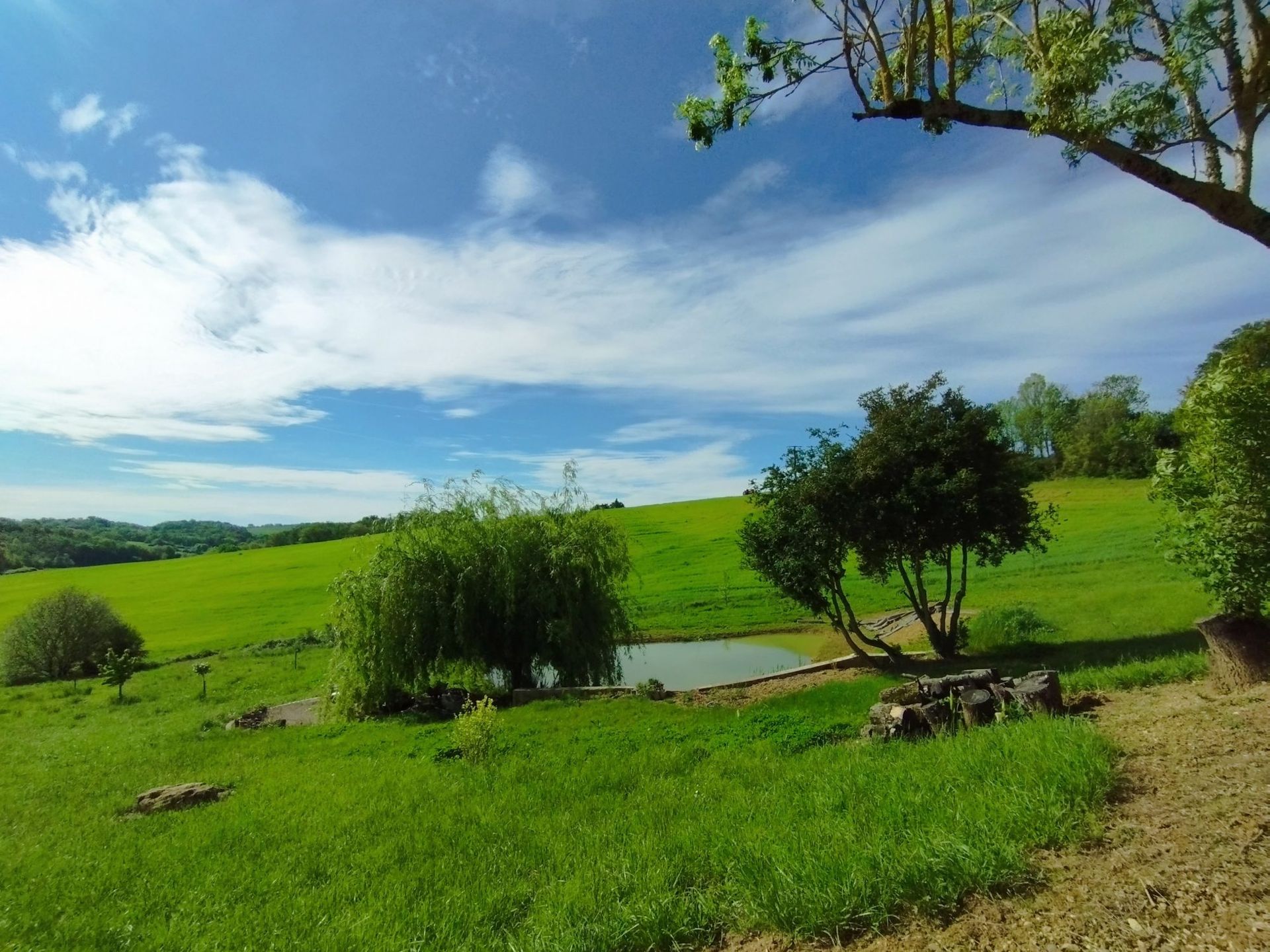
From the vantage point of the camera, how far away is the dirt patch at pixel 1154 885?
3477 mm

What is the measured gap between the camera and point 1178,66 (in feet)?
21.2

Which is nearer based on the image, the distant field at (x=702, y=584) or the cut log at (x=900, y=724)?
the cut log at (x=900, y=724)

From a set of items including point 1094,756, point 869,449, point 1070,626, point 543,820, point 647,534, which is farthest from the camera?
point 647,534

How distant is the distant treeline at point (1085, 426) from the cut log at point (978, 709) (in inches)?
1317

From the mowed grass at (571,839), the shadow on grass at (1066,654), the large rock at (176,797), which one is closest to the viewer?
the mowed grass at (571,839)

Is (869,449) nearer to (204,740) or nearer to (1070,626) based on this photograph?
(1070,626)

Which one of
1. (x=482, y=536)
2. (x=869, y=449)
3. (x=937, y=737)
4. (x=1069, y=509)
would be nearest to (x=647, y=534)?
(x=1069, y=509)

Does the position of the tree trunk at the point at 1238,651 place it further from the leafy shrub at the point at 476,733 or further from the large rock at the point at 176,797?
the large rock at the point at 176,797

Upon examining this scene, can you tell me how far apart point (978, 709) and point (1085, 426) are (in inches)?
2906

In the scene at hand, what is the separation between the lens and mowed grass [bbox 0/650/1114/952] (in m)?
4.63

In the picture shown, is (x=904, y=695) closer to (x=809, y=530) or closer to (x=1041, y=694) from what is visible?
(x=1041, y=694)

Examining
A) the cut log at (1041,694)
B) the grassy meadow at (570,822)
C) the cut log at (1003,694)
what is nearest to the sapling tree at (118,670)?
the grassy meadow at (570,822)

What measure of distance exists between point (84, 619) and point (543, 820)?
41.7m

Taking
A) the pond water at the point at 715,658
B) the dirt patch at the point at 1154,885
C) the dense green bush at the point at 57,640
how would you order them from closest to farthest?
the dirt patch at the point at 1154,885 → the pond water at the point at 715,658 → the dense green bush at the point at 57,640
